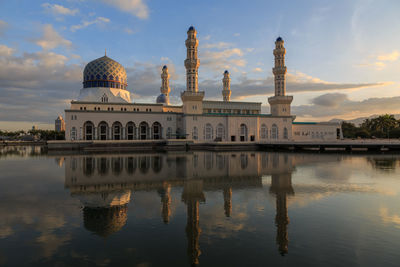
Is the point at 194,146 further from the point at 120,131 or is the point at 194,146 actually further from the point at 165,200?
the point at 165,200

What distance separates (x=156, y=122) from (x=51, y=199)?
149ft

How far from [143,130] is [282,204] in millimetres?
49033

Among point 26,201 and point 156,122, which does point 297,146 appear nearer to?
point 156,122

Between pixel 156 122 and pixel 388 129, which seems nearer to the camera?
pixel 156 122

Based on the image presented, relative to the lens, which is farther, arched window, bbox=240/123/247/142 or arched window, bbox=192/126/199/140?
arched window, bbox=240/123/247/142

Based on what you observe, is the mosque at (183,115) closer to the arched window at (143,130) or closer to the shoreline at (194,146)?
the arched window at (143,130)

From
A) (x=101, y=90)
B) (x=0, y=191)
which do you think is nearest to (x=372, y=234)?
(x=0, y=191)

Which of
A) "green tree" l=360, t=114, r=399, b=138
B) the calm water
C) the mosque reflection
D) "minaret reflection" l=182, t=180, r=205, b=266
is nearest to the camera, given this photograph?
the calm water

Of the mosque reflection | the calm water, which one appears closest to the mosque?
the mosque reflection

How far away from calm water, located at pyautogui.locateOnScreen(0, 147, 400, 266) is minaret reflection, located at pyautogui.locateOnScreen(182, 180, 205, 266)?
0.03 m

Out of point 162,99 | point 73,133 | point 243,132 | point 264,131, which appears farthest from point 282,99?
point 73,133

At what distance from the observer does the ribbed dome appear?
5812cm

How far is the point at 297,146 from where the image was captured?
47875 mm

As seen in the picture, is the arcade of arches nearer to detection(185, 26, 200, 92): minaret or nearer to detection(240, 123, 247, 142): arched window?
detection(185, 26, 200, 92): minaret
